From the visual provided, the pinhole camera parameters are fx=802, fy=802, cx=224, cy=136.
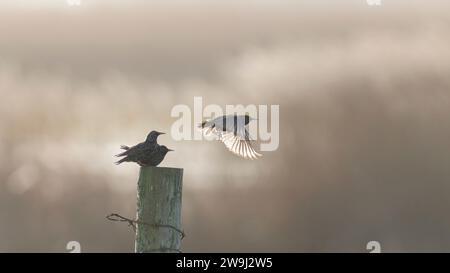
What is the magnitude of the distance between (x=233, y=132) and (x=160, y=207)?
7879 millimetres

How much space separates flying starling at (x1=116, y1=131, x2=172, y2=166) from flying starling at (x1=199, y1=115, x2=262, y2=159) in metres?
3.83

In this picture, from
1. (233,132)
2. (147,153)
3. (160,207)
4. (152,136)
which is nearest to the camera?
(160,207)

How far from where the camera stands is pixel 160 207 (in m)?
9.18

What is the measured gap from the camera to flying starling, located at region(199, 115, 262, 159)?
16.8 metres

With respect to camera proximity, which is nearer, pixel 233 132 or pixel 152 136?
pixel 152 136

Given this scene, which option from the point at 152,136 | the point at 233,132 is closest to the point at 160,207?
the point at 152,136

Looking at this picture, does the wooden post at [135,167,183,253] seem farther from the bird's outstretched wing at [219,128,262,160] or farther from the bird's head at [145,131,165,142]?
the bird's outstretched wing at [219,128,262,160]

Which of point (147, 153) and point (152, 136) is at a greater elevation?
point (152, 136)

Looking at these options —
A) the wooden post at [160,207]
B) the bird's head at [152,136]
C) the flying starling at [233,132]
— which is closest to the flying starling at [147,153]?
the bird's head at [152,136]

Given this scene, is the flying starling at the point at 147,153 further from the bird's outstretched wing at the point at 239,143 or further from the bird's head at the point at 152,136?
the bird's outstretched wing at the point at 239,143

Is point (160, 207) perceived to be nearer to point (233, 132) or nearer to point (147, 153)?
point (147, 153)
